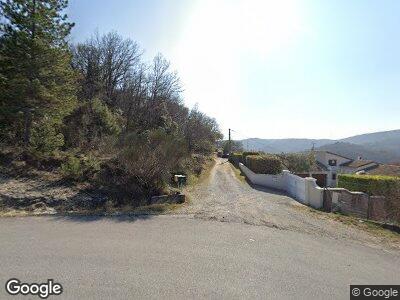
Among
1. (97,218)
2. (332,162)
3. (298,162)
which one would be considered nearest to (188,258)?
(97,218)

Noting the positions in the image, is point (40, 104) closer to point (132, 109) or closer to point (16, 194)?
point (16, 194)

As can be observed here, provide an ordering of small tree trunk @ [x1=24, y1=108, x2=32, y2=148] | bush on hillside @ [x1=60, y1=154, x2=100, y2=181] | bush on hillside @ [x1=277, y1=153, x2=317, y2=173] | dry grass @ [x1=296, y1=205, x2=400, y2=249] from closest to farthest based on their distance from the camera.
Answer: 1. dry grass @ [x1=296, y1=205, x2=400, y2=249]
2. bush on hillside @ [x1=60, y1=154, x2=100, y2=181]
3. small tree trunk @ [x1=24, y1=108, x2=32, y2=148]
4. bush on hillside @ [x1=277, y1=153, x2=317, y2=173]

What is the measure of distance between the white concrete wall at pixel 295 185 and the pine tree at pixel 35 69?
13184mm

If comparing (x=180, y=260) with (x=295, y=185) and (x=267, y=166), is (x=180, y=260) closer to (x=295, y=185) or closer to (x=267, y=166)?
(x=295, y=185)

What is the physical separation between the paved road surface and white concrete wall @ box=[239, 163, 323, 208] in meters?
5.26

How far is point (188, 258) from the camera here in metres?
7.46

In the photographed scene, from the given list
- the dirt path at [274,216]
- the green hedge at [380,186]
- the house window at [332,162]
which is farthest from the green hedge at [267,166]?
the house window at [332,162]

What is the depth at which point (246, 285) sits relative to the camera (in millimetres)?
6090

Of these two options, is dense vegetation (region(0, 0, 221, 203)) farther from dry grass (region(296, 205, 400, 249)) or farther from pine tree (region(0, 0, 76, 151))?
dry grass (region(296, 205, 400, 249))

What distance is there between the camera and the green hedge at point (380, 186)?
44.8 feet

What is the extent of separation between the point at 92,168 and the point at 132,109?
23.2 metres

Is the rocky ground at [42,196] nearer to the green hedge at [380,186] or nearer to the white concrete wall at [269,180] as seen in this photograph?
the green hedge at [380,186]

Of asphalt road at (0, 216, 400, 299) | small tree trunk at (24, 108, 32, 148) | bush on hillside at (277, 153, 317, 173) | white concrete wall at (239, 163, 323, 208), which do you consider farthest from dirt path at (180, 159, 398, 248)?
bush on hillside at (277, 153, 317, 173)

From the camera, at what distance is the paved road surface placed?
5863mm
